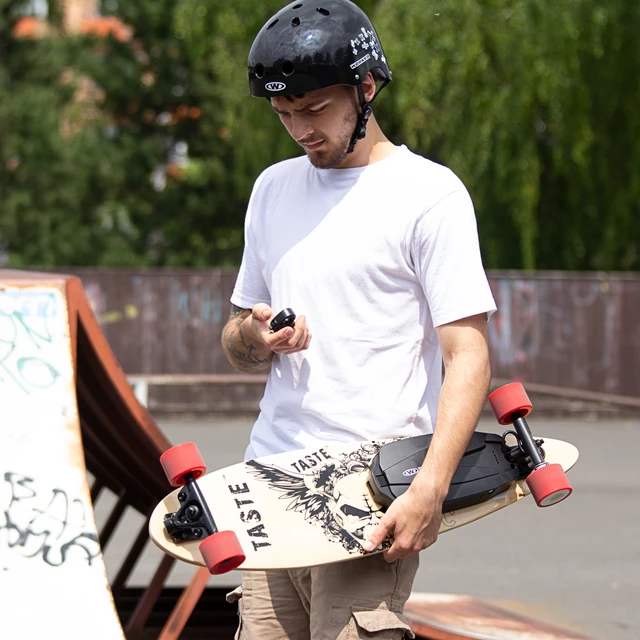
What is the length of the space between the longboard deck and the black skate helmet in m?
0.68

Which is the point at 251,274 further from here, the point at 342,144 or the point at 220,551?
the point at 220,551

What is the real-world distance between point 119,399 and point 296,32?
1.52 metres

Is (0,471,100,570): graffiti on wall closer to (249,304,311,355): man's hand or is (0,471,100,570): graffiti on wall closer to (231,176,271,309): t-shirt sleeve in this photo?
(231,176,271,309): t-shirt sleeve

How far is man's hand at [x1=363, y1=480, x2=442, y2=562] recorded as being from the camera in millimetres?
2242

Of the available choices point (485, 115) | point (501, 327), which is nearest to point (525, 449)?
point (501, 327)

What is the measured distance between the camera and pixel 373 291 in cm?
242

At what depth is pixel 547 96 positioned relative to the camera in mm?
16188

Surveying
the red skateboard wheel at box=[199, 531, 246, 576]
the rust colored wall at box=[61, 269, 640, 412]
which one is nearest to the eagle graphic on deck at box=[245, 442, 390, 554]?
the red skateboard wheel at box=[199, 531, 246, 576]

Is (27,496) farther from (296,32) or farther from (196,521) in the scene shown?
(296,32)

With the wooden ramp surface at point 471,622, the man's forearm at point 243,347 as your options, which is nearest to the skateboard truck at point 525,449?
the man's forearm at point 243,347

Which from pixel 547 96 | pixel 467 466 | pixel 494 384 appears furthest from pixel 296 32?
pixel 547 96

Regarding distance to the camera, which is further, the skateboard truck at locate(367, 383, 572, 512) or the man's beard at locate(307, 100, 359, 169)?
the man's beard at locate(307, 100, 359, 169)

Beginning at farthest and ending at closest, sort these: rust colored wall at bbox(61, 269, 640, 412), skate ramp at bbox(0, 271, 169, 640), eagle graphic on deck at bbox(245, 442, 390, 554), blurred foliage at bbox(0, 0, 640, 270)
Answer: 1. blurred foliage at bbox(0, 0, 640, 270)
2. rust colored wall at bbox(61, 269, 640, 412)
3. skate ramp at bbox(0, 271, 169, 640)
4. eagle graphic on deck at bbox(245, 442, 390, 554)

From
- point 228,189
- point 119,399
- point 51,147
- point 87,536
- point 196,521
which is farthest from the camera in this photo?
point 228,189
